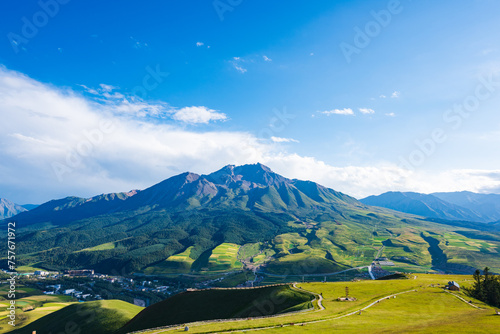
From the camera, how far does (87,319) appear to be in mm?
127438

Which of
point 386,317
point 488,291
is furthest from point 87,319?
point 488,291

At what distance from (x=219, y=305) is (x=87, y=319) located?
8410 cm

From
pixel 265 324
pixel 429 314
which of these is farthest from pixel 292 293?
pixel 429 314

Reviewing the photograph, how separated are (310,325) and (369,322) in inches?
440

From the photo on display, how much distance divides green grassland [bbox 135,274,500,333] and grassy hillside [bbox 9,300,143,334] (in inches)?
3423

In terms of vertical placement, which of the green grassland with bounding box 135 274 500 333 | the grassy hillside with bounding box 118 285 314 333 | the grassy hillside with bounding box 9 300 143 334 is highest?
the green grassland with bounding box 135 274 500 333

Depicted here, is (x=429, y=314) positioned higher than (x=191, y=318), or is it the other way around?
(x=429, y=314)

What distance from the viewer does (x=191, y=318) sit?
85375 millimetres

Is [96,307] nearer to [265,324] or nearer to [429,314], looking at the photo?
[265,324]

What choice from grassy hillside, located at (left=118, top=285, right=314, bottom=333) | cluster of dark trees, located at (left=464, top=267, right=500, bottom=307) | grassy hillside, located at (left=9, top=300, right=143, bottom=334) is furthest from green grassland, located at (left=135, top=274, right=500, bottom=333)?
grassy hillside, located at (left=9, top=300, right=143, bottom=334)

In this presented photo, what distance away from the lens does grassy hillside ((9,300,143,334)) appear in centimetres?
11855

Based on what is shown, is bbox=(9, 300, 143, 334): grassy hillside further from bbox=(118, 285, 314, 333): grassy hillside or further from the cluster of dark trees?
the cluster of dark trees

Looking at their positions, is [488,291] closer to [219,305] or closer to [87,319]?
[219,305]

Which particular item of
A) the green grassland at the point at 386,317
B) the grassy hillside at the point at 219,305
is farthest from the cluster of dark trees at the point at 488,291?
the grassy hillside at the point at 219,305
